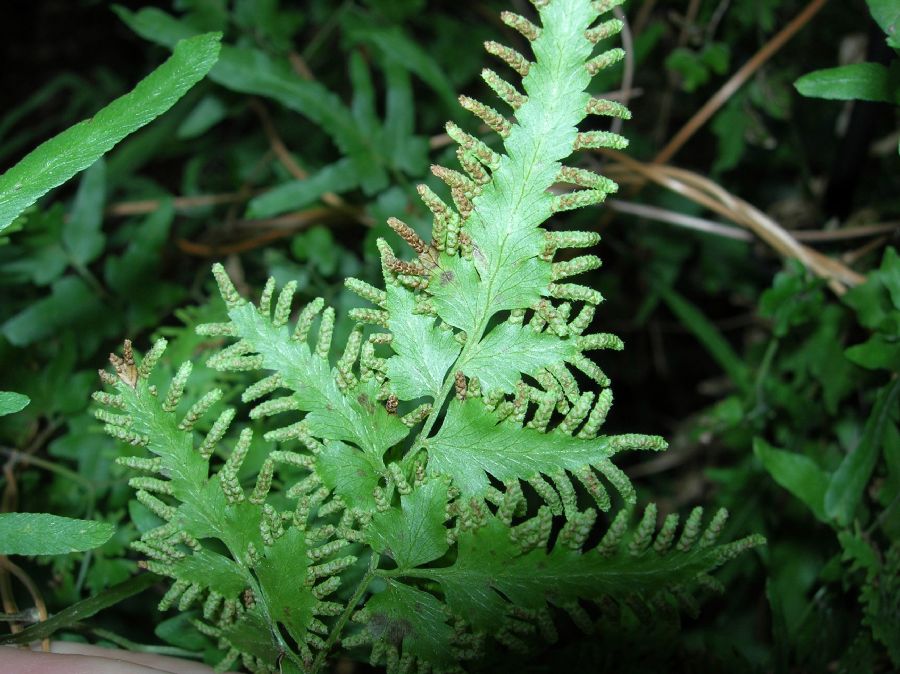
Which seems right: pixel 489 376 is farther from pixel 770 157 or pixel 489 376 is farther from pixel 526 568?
pixel 770 157

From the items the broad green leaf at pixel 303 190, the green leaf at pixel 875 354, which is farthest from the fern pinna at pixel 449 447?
the broad green leaf at pixel 303 190

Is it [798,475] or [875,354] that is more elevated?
[875,354]

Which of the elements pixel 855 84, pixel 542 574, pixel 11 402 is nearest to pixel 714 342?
pixel 855 84

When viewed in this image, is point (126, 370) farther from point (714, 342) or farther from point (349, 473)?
point (714, 342)

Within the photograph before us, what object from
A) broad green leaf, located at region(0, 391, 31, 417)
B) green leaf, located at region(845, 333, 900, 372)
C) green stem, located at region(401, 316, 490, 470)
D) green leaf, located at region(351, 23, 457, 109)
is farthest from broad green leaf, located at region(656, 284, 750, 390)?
Result: broad green leaf, located at region(0, 391, 31, 417)

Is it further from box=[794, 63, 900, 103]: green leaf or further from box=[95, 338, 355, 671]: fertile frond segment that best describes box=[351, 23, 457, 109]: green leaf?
box=[95, 338, 355, 671]: fertile frond segment

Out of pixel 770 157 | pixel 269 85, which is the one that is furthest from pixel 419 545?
pixel 770 157
